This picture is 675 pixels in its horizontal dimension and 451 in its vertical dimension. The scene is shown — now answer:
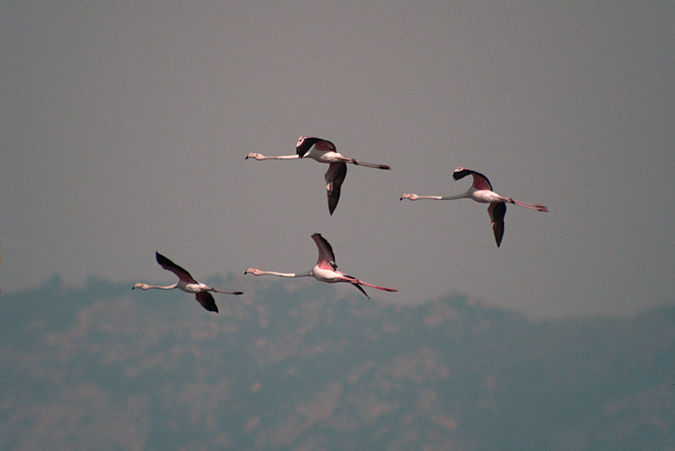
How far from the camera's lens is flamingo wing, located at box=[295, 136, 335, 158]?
34.0 m

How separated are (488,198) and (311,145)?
347 inches

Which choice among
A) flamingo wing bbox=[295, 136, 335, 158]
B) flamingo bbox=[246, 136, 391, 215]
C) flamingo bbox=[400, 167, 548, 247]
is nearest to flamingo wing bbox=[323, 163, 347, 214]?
flamingo bbox=[246, 136, 391, 215]

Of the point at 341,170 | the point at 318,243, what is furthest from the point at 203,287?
the point at 341,170

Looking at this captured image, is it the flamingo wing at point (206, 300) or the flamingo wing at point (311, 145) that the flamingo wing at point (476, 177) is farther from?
the flamingo wing at point (206, 300)

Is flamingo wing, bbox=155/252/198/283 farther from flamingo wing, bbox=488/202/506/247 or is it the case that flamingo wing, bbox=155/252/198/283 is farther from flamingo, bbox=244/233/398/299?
flamingo wing, bbox=488/202/506/247

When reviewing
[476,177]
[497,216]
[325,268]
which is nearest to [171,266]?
[325,268]

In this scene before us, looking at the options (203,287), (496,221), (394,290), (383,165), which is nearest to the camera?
(394,290)

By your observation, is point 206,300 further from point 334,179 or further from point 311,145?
point 311,145

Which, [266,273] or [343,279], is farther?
[266,273]

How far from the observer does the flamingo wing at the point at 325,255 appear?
37.7 metres

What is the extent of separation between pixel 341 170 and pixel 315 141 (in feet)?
17.1

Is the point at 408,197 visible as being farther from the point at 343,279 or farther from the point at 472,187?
the point at 343,279

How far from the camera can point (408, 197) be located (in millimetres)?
43812

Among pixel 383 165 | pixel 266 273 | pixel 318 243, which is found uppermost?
pixel 383 165
